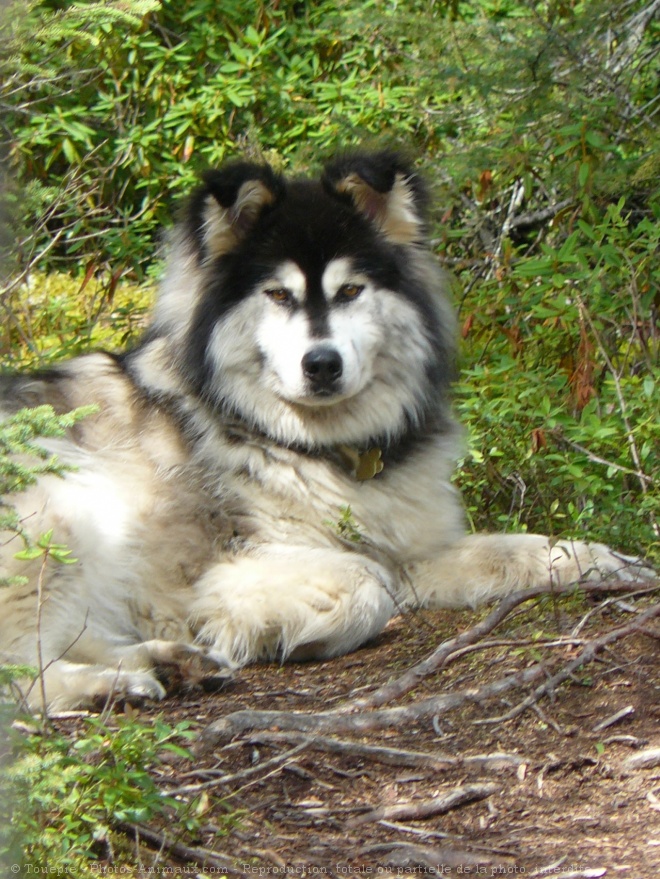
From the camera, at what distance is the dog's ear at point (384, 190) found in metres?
3.95

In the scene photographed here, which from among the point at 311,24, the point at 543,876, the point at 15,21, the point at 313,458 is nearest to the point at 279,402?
the point at 313,458

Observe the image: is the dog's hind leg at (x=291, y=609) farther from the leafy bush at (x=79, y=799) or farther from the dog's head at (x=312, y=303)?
the leafy bush at (x=79, y=799)

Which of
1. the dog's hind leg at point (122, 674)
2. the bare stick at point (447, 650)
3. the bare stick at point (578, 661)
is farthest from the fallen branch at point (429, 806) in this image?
the dog's hind leg at point (122, 674)

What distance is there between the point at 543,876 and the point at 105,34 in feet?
16.6

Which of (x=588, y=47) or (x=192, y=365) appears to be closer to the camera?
(x=192, y=365)

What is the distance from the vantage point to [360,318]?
3.85m

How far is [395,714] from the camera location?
2.82 metres

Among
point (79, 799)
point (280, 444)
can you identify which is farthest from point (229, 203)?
point (79, 799)

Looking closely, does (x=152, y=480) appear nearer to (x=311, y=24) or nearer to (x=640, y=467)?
(x=640, y=467)

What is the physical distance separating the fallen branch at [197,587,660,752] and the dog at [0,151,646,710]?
0.64 meters

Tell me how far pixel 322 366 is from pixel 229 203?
0.71 m

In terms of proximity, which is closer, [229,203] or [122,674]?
[122,674]

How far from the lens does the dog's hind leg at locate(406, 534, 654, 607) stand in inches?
147

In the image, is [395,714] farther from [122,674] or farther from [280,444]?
[280,444]
